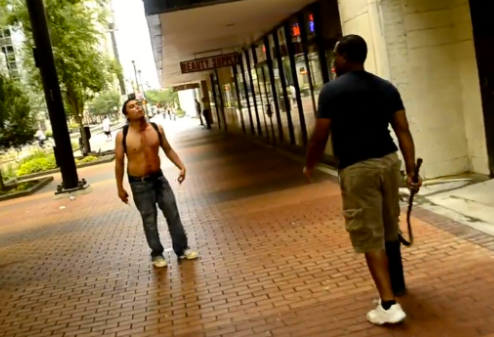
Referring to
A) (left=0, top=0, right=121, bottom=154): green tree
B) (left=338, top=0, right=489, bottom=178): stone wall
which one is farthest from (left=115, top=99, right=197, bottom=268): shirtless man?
(left=0, top=0, right=121, bottom=154): green tree

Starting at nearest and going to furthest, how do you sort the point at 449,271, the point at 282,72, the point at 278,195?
1. the point at 449,271
2. the point at 278,195
3. the point at 282,72

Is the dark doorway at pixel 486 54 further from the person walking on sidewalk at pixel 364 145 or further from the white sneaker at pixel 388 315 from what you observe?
the white sneaker at pixel 388 315

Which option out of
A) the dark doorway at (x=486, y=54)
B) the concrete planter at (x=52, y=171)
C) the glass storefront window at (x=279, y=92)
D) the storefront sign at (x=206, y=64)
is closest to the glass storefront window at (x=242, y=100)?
the storefront sign at (x=206, y=64)

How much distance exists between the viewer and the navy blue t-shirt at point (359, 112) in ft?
13.0

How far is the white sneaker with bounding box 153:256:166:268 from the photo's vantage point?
22.0 feet

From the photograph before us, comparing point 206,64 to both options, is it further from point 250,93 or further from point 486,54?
point 486,54

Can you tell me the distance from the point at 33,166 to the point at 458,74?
19.3 metres

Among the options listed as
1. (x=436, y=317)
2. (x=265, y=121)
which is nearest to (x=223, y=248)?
(x=436, y=317)

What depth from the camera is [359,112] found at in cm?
398

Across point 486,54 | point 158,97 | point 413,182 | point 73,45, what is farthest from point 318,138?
point 158,97

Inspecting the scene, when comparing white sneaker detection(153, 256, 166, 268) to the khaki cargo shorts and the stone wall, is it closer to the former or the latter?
the khaki cargo shorts

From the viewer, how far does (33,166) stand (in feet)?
80.0

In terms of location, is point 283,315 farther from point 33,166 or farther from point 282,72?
point 33,166

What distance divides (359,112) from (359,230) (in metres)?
0.75
